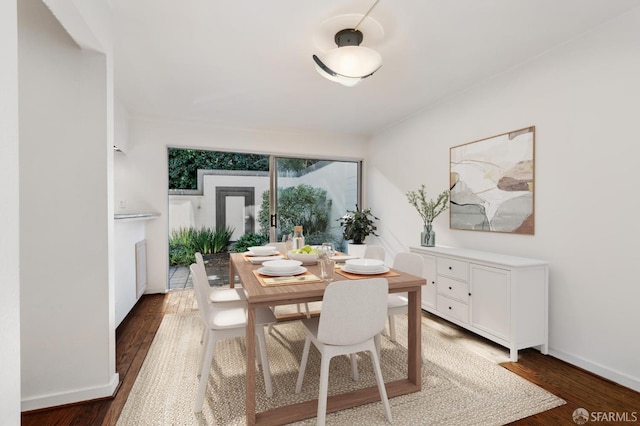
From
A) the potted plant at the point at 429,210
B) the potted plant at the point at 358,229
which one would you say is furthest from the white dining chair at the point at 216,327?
the potted plant at the point at 358,229

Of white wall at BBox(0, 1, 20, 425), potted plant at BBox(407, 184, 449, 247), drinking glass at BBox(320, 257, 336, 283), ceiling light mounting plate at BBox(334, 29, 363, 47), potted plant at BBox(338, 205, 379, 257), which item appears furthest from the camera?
potted plant at BBox(338, 205, 379, 257)

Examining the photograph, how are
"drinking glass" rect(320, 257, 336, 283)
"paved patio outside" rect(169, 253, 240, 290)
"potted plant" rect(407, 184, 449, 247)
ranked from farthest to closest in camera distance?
"paved patio outside" rect(169, 253, 240, 290) → "potted plant" rect(407, 184, 449, 247) → "drinking glass" rect(320, 257, 336, 283)

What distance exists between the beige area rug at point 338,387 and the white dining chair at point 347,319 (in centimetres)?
34

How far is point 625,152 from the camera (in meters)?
2.03

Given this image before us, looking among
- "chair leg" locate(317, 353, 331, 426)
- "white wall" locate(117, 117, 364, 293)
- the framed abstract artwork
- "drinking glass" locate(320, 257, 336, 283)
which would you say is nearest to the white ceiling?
"white wall" locate(117, 117, 364, 293)

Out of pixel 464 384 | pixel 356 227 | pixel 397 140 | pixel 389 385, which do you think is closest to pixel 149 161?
pixel 356 227

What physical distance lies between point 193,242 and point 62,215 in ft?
10.0

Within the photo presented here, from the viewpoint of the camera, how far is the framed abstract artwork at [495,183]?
2.64 meters

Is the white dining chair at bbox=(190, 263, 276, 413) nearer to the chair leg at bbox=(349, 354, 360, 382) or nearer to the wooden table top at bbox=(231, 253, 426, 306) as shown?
the wooden table top at bbox=(231, 253, 426, 306)

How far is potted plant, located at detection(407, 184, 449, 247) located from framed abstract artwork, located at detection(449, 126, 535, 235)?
0.36ft

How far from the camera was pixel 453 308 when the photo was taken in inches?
112

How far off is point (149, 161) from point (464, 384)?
14.3ft

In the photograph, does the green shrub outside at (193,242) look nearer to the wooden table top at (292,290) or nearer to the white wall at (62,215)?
the white wall at (62,215)

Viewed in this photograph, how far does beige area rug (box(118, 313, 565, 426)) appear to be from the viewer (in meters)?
1.70
